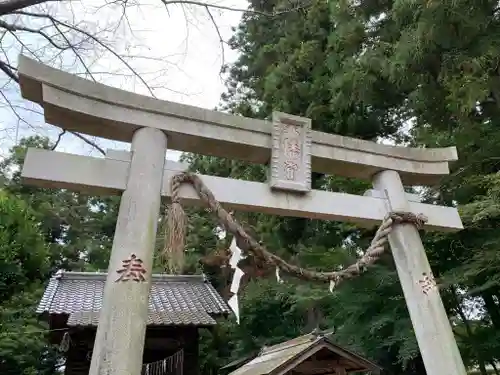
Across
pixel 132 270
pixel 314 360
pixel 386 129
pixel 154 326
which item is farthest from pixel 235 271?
pixel 386 129

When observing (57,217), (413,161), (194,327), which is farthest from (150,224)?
(57,217)

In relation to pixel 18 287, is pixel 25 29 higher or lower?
lower

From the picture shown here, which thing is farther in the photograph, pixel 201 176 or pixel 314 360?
pixel 314 360

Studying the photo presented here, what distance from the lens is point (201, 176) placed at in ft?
10.3

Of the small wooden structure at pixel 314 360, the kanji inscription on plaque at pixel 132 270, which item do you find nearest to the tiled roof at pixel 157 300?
the small wooden structure at pixel 314 360

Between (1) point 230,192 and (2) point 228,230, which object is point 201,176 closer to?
(1) point 230,192

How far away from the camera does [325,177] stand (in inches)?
319

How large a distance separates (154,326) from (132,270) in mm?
5280

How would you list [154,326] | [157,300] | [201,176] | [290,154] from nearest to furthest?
1. [201,176]
2. [290,154]
3. [154,326]
4. [157,300]

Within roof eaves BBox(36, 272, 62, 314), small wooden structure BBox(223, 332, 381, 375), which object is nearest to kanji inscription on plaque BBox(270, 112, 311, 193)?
small wooden structure BBox(223, 332, 381, 375)

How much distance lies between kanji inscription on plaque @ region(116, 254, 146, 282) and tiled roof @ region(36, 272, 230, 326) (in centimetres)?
428

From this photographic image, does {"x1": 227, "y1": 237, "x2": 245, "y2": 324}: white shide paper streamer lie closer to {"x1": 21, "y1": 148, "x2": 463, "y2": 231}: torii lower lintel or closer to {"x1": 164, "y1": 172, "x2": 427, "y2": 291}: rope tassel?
{"x1": 164, "y1": 172, "x2": 427, "y2": 291}: rope tassel

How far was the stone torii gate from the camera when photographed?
259 centimetres

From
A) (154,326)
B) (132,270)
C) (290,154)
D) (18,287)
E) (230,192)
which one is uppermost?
(18,287)
